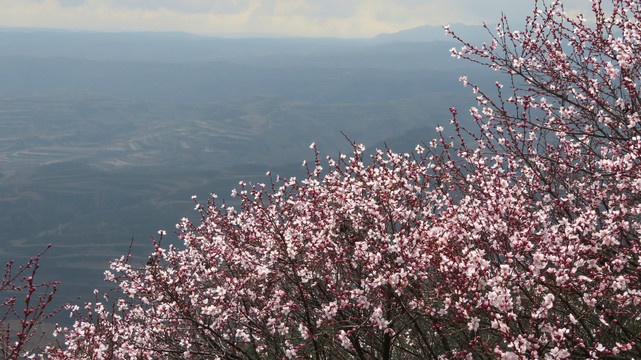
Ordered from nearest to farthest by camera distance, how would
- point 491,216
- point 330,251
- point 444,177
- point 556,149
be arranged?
point 491,216 → point 330,251 → point 444,177 → point 556,149

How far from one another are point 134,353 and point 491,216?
659 centimetres

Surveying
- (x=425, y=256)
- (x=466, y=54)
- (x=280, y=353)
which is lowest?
(x=280, y=353)

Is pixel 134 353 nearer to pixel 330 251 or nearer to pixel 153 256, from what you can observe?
pixel 153 256

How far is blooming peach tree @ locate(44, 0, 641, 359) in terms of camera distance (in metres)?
5.48

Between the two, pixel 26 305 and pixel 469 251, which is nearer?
pixel 26 305

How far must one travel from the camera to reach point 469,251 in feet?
20.9

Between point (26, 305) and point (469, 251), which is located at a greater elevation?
point (469, 251)

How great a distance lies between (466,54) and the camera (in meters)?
8.75

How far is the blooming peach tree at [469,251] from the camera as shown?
5.48 metres

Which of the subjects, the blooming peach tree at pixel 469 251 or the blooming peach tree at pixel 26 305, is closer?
the blooming peach tree at pixel 26 305

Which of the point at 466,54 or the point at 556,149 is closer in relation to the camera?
the point at 466,54

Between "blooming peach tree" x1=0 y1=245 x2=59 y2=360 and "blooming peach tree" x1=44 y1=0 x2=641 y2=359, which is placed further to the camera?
"blooming peach tree" x1=44 y1=0 x2=641 y2=359

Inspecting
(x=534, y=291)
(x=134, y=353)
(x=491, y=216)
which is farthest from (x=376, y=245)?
(x=134, y=353)

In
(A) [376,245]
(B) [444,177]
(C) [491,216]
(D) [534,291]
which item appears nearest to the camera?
(D) [534,291]
